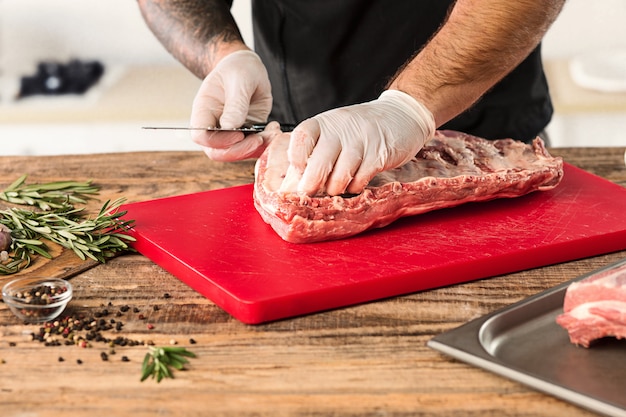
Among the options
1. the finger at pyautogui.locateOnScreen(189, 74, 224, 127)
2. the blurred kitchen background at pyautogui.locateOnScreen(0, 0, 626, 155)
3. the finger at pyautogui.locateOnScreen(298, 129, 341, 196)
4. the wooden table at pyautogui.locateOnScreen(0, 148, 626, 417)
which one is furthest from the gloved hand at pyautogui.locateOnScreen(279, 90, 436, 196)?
the blurred kitchen background at pyautogui.locateOnScreen(0, 0, 626, 155)

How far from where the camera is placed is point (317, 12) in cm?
343

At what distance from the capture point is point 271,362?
1811 mm

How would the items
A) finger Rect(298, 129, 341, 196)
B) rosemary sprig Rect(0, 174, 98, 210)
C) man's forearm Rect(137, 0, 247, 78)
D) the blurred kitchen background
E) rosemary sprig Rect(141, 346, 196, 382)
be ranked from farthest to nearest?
the blurred kitchen background < man's forearm Rect(137, 0, 247, 78) < rosemary sprig Rect(0, 174, 98, 210) < finger Rect(298, 129, 341, 196) < rosemary sprig Rect(141, 346, 196, 382)

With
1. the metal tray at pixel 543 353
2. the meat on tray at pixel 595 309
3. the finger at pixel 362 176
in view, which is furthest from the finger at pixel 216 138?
the meat on tray at pixel 595 309

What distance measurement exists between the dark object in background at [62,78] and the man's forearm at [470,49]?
130 inches

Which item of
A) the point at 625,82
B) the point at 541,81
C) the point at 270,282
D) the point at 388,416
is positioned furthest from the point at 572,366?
the point at 625,82

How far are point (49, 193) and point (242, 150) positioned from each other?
0.68 meters

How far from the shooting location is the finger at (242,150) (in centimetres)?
287

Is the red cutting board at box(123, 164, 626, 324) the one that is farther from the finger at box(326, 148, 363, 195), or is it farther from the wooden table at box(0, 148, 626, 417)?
the finger at box(326, 148, 363, 195)

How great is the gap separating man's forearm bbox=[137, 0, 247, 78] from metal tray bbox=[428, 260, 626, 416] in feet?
5.75

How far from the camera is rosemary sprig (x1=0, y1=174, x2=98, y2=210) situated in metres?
2.82

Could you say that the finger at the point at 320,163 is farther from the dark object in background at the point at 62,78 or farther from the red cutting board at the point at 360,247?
the dark object in background at the point at 62,78

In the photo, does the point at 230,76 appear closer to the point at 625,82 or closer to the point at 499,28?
the point at 499,28

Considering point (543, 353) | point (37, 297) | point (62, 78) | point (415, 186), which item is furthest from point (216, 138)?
point (62, 78)
